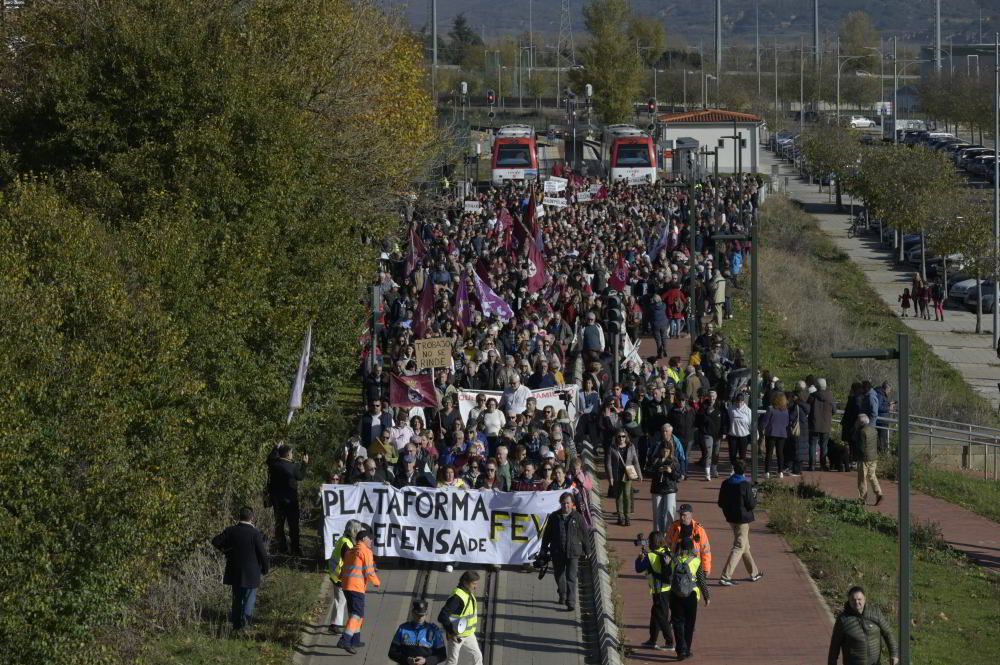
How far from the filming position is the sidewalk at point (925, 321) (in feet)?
136

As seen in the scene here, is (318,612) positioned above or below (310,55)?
below

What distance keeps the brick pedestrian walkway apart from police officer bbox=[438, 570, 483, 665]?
8927mm

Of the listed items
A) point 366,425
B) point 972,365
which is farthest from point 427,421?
point 972,365

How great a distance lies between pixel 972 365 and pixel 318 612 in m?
27.6

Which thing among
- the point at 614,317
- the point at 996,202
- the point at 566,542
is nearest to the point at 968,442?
the point at 614,317

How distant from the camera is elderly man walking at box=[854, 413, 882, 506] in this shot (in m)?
22.9

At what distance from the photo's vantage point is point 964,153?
292ft

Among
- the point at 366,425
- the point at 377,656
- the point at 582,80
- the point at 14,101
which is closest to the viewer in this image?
the point at 377,656

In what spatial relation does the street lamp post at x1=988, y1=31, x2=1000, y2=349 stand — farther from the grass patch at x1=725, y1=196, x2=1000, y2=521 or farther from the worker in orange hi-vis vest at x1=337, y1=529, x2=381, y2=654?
the worker in orange hi-vis vest at x1=337, y1=529, x2=381, y2=654

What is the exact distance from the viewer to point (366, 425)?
23.4 meters

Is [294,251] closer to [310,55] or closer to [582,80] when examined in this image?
[310,55]

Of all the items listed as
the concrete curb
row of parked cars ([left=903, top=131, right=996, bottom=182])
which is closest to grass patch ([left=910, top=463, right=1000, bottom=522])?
the concrete curb

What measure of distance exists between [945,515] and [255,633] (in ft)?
36.8

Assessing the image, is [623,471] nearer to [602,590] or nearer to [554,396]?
[602,590]
